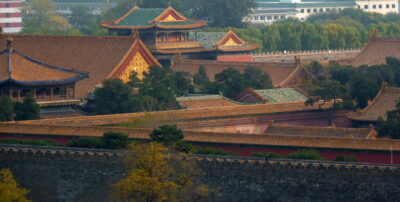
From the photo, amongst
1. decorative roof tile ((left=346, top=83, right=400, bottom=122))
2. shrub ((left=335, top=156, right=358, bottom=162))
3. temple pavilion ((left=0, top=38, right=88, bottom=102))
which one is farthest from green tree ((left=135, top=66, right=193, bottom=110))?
shrub ((left=335, top=156, right=358, bottom=162))

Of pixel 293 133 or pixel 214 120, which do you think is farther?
pixel 214 120

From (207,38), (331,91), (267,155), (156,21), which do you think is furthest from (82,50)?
(267,155)

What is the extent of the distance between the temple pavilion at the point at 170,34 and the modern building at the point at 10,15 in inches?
2023

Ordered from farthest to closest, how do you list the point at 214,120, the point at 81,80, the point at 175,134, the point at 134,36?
the point at 134,36 < the point at 81,80 < the point at 214,120 < the point at 175,134

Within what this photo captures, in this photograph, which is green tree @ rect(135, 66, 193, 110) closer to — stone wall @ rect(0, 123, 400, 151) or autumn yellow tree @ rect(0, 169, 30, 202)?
stone wall @ rect(0, 123, 400, 151)

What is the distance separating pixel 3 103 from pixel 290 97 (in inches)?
707

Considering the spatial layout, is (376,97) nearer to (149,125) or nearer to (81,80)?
(149,125)

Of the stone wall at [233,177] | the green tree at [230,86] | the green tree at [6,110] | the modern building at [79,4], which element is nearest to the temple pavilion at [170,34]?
the green tree at [230,86]

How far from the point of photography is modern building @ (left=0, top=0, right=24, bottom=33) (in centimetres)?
14375

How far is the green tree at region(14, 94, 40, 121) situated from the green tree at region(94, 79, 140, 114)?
5226 mm

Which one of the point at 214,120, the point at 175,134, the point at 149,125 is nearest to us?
the point at 175,134

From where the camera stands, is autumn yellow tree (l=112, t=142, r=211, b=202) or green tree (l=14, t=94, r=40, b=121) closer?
autumn yellow tree (l=112, t=142, r=211, b=202)

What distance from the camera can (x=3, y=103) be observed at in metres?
57.8

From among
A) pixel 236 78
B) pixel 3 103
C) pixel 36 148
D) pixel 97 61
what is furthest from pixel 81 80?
pixel 36 148
